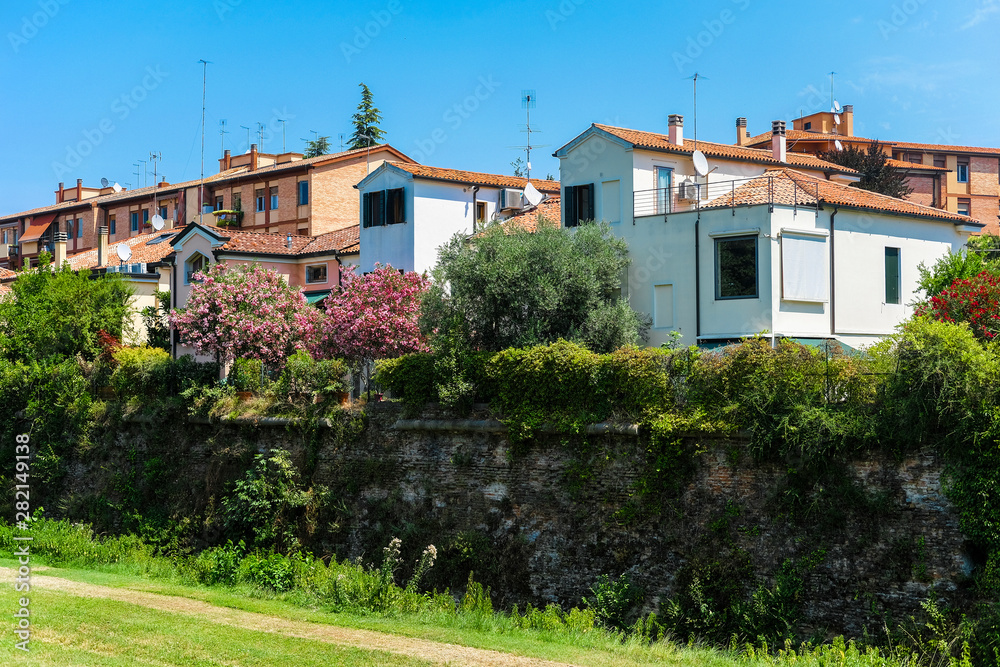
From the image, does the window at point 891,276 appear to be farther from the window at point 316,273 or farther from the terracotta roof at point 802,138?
the terracotta roof at point 802,138

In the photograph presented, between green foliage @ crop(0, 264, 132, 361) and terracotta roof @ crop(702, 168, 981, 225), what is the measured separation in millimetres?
22791

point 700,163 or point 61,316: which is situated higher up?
point 700,163

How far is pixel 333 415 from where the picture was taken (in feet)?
87.3

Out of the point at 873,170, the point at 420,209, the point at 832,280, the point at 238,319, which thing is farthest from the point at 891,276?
the point at 873,170

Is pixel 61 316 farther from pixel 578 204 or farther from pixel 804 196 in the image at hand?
pixel 804 196

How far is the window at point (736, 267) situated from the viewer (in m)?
28.9

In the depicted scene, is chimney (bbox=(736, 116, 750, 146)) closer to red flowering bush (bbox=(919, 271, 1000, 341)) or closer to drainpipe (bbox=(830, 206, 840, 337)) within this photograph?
drainpipe (bbox=(830, 206, 840, 337))

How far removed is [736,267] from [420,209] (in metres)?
14.8

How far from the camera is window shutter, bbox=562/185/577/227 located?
1321 inches

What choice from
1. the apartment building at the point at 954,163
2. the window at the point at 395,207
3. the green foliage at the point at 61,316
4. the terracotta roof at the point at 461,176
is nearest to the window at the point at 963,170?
the apartment building at the point at 954,163

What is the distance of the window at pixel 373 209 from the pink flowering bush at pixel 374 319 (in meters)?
9.55

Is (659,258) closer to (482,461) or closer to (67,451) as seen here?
(482,461)

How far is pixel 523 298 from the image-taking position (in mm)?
27297

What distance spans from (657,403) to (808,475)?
11.5 feet
